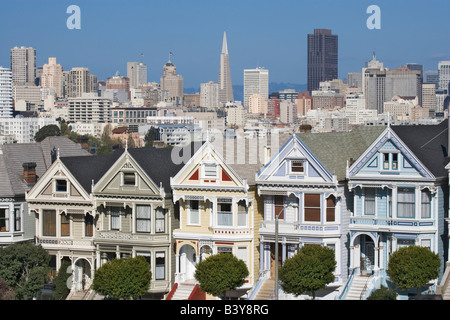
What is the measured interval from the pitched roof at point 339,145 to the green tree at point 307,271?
10.5 feet

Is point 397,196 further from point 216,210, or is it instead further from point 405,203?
point 216,210

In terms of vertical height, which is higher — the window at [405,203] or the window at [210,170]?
the window at [210,170]

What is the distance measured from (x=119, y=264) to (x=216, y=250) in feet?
13.1

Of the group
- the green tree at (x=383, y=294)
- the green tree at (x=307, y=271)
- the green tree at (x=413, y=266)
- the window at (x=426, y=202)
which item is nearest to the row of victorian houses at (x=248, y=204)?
the window at (x=426, y=202)

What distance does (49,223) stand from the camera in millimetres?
49500

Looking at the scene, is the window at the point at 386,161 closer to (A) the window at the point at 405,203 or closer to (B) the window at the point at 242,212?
(A) the window at the point at 405,203

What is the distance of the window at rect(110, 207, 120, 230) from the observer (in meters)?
48.0

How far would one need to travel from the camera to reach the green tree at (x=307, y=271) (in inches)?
1654

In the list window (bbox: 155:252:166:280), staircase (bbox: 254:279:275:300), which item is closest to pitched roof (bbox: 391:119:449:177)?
staircase (bbox: 254:279:275:300)

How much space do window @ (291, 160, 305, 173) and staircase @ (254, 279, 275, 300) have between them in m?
4.46

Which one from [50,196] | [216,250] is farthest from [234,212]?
[50,196]

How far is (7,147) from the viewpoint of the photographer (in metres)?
52.5

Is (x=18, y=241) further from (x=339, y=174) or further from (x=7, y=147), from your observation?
(x=339, y=174)

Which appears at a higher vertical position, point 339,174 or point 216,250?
point 339,174
